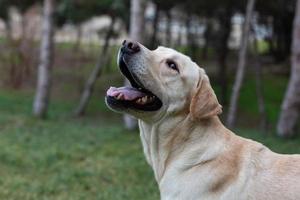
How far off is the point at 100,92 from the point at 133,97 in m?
15.6

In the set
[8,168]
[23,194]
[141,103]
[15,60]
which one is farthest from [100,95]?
[141,103]

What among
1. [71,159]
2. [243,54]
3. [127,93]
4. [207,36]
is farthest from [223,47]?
[127,93]

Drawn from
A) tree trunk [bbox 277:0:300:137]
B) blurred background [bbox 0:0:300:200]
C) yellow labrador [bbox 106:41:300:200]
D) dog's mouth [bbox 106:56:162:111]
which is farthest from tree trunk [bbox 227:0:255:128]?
dog's mouth [bbox 106:56:162:111]

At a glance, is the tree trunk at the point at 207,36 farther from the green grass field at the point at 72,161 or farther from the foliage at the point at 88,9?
the green grass field at the point at 72,161

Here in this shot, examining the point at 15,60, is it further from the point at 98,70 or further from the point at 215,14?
the point at 215,14

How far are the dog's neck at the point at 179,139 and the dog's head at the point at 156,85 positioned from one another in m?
0.07

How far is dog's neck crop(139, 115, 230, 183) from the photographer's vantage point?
12.6ft

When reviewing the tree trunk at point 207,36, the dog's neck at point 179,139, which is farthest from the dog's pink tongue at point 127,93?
the tree trunk at point 207,36

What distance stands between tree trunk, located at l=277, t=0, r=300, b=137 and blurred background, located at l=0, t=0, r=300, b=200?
19 mm

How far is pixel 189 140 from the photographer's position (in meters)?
3.88

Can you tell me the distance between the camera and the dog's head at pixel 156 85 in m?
3.85

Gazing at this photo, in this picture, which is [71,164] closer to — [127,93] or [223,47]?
[127,93]

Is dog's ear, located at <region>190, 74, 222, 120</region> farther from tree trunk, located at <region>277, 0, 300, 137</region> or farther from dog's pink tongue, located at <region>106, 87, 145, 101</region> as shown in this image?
tree trunk, located at <region>277, 0, 300, 137</region>

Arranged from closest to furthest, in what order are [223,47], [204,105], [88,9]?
[204,105] → [88,9] → [223,47]
